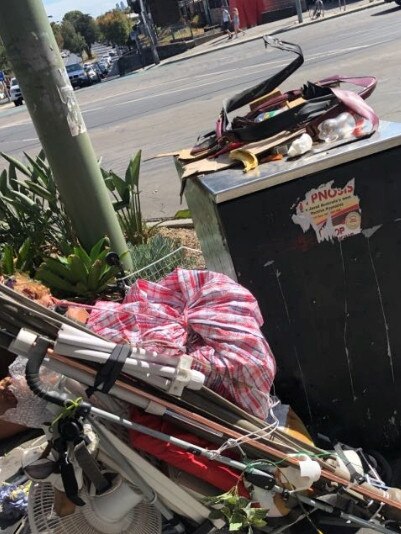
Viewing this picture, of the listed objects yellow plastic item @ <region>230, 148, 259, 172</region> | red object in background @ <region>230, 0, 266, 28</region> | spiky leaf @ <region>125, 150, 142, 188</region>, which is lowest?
red object in background @ <region>230, 0, 266, 28</region>

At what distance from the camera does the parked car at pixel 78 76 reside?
140 ft

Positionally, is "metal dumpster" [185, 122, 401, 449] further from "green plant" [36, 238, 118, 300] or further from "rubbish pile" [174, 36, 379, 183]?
"green plant" [36, 238, 118, 300]

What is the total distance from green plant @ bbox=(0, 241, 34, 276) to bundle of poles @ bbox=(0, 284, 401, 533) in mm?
2361

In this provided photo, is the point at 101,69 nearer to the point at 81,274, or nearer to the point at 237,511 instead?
the point at 81,274

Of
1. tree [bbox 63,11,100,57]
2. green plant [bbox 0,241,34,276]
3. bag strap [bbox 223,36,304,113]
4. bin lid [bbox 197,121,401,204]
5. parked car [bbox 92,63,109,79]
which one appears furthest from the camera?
tree [bbox 63,11,100,57]

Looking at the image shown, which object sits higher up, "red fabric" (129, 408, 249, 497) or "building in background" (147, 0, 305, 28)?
"red fabric" (129, 408, 249, 497)

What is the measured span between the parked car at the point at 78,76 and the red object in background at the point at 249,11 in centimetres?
1156

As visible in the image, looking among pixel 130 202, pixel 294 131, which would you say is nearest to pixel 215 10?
pixel 130 202

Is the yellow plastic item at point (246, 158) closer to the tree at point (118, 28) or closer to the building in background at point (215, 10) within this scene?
the building in background at point (215, 10)

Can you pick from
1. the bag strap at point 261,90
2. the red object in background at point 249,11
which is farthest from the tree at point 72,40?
the bag strap at point 261,90

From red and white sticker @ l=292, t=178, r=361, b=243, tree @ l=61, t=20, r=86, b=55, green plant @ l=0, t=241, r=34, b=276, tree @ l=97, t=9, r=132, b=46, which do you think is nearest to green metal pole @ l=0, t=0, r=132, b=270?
green plant @ l=0, t=241, r=34, b=276

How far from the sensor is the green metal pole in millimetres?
3832

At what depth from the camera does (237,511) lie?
207cm

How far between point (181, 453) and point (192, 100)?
14.4m
